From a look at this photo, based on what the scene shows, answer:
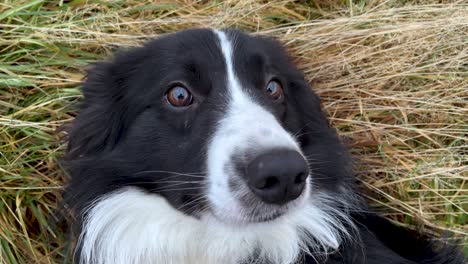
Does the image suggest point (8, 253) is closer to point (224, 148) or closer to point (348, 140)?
point (224, 148)

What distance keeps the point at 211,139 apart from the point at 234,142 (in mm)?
147

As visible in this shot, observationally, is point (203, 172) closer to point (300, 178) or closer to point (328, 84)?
point (300, 178)

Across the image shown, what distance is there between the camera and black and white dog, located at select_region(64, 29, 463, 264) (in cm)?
242

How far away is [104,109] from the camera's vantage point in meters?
2.82

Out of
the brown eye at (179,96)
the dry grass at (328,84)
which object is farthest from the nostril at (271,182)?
the dry grass at (328,84)

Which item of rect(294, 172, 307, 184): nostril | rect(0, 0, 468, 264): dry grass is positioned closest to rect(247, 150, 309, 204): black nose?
rect(294, 172, 307, 184): nostril

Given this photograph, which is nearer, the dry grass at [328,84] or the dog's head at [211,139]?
the dog's head at [211,139]

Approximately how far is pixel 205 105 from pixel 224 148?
0.31 metres

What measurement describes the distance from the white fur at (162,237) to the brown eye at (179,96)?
0.41 m

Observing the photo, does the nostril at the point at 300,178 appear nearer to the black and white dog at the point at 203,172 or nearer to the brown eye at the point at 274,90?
the black and white dog at the point at 203,172

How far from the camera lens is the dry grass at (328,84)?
3430 mm

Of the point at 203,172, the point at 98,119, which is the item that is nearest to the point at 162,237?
the point at 203,172

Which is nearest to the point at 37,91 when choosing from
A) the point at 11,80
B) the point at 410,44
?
the point at 11,80

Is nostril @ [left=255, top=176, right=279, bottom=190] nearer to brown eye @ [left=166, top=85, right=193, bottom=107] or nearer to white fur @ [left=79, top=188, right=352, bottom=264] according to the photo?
white fur @ [left=79, top=188, right=352, bottom=264]
